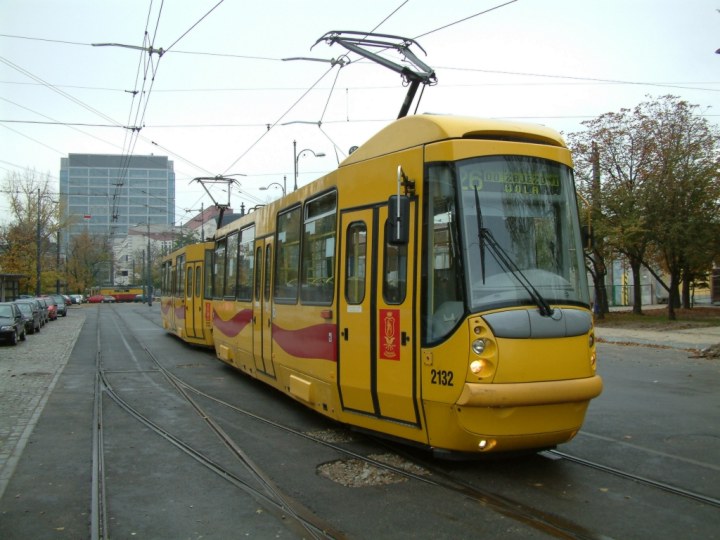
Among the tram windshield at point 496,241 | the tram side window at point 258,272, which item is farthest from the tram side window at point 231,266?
the tram windshield at point 496,241

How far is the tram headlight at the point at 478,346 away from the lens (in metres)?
5.27

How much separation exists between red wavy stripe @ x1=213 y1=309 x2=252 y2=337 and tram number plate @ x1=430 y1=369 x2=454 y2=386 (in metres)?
6.19

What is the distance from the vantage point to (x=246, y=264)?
1195cm

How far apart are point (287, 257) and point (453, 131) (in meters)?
4.19

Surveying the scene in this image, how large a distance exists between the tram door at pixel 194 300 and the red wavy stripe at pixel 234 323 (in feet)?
14.0

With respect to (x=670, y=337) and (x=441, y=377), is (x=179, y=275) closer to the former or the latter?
(x=441, y=377)

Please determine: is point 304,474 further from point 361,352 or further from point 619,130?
point 619,130

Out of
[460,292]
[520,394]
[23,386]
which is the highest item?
[460,292]

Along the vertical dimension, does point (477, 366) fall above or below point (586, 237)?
below

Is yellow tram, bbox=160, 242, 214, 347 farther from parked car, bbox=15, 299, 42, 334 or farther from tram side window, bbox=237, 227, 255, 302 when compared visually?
parked car, bbox=15, 299, 42, 334

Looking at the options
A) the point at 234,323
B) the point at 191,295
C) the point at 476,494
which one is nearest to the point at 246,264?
the point at 234,323

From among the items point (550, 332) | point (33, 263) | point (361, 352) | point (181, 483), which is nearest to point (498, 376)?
point (550, 332)

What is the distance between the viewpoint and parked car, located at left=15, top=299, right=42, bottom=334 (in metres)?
27.4

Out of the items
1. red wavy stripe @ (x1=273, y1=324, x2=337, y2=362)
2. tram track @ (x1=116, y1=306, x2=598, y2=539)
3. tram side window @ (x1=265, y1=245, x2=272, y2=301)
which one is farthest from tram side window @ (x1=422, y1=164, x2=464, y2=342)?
tram side window @ (x1=265, y1=245, x2=272, y2=301)
